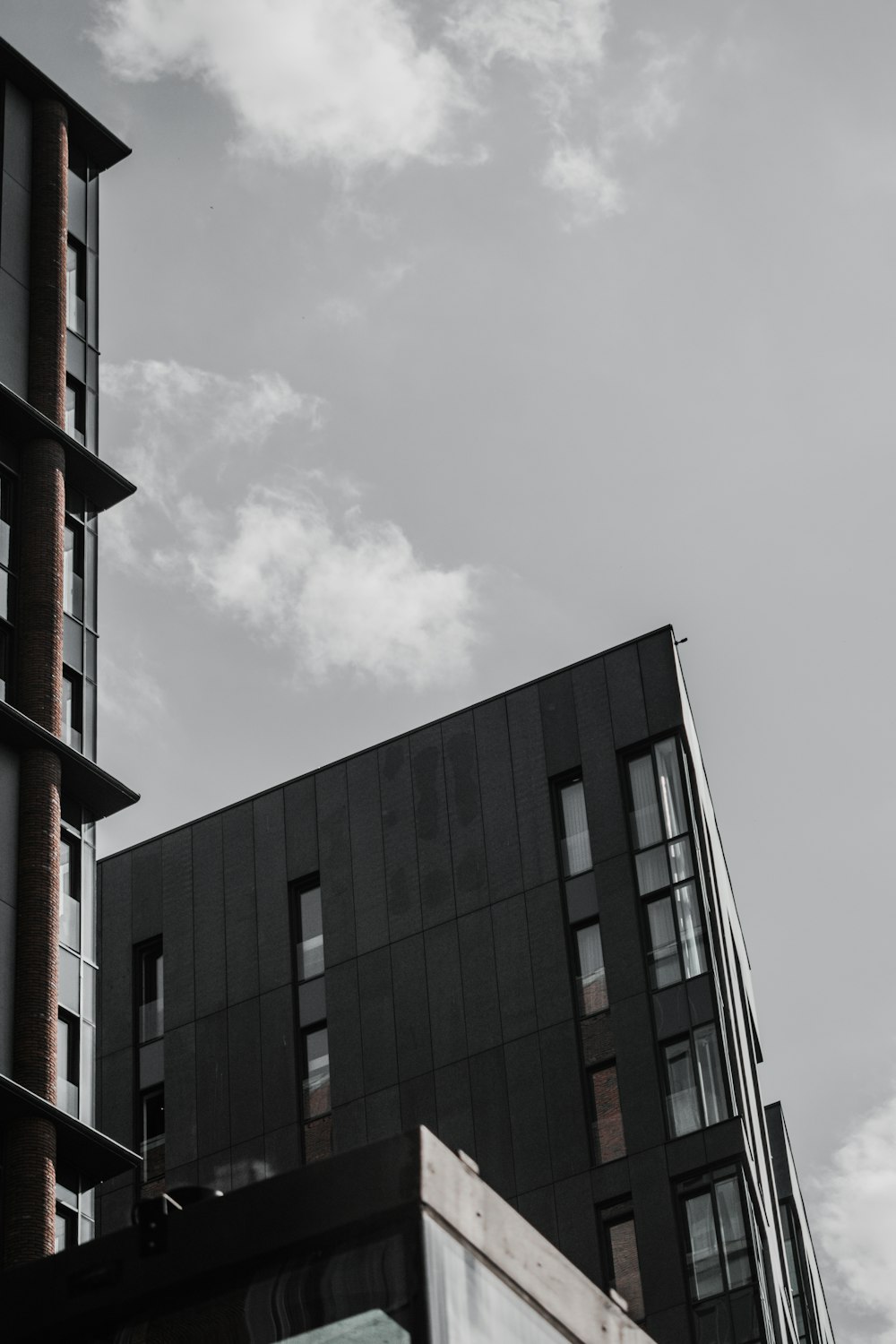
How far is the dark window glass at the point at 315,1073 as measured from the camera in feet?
144

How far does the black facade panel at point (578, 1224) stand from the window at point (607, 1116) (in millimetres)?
693

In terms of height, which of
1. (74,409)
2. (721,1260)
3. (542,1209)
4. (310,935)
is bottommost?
(721,1260)

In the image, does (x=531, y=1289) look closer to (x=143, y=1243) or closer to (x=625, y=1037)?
(x=143, y=1243)

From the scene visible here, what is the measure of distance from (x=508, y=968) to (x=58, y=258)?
18.1 metres

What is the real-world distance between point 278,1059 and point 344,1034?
1763 mm

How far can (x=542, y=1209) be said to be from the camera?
40000 mm

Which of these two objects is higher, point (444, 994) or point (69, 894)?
point (444, 994)

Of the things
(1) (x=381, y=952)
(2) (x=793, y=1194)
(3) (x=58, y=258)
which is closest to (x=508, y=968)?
(1) (x=381, y=952)

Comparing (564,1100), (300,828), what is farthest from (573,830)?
(300,828)

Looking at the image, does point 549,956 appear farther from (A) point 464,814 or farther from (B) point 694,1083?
(A) point 464,814

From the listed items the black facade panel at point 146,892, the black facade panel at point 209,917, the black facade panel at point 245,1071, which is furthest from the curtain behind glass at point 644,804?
the black facade panel at point 146,892

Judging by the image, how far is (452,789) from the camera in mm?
46531

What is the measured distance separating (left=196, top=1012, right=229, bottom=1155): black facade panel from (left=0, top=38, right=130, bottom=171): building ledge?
790 inches

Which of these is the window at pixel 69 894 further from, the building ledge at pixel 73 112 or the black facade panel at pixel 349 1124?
the building ledge at pixel 73 112
